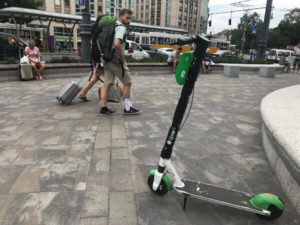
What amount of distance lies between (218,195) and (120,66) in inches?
119

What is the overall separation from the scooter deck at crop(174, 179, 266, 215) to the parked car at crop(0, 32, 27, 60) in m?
13.6

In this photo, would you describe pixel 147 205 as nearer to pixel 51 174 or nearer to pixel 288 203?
pixel 51 174

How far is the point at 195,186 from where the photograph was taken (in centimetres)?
223

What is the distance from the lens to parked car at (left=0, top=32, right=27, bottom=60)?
42.8 ft

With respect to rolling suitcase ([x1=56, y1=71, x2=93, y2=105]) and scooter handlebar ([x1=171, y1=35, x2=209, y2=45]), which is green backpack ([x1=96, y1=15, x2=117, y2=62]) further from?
scooter handlebar ([x1=171, y1=35, x2=209, y2=45])

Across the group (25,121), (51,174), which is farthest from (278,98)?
(25,121)

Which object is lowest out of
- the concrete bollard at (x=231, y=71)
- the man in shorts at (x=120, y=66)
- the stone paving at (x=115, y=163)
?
the stone paving at (x=115, y=163)

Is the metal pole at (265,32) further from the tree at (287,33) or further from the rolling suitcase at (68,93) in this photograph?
the tree at (287,33)

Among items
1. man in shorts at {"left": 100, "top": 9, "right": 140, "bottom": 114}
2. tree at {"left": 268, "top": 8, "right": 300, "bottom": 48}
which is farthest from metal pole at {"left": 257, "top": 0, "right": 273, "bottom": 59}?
tree at {"left": 268, "top": 8, "right": 300, "bottom": 48}

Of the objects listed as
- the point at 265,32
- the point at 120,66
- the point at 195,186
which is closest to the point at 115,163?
the point at 195,186

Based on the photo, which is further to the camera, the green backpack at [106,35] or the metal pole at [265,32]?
the metal pole at [265,32]

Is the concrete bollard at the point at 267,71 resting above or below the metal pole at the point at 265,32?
below

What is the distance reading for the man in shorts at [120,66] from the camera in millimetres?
4117

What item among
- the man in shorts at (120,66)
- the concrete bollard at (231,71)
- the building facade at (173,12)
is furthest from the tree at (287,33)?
the man in shorts at (120,66)
